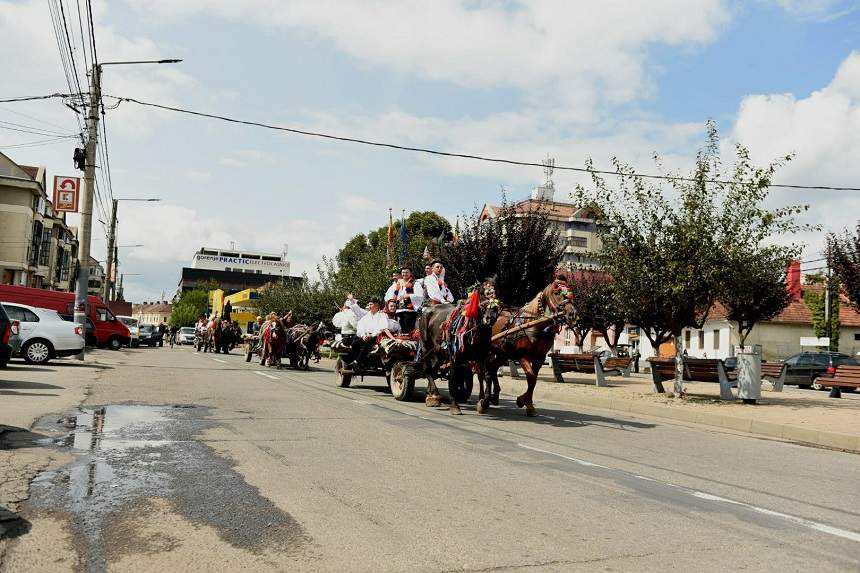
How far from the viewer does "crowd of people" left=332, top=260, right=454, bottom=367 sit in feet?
47.2

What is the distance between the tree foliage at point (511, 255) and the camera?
78.7ft

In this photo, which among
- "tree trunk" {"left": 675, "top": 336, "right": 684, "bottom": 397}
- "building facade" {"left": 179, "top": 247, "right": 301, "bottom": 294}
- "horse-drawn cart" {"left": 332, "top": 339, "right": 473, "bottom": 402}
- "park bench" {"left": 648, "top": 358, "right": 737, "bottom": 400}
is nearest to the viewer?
"horse-drawn cart" {"left": 332, "top": 339, "right": 473, "bottom": 402}

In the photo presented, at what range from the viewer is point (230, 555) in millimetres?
4547

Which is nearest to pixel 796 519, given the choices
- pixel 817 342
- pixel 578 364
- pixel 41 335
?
pixel 578 364

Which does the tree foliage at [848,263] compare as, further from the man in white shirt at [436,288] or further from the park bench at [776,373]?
the man in white shirt at [436,288]

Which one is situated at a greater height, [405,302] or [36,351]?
[405,302]

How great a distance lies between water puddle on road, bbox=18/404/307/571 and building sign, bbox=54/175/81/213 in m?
17.6

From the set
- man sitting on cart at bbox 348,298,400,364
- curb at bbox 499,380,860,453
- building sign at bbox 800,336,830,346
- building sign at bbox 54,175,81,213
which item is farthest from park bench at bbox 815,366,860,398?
building sign at bbox 54,175,81,213

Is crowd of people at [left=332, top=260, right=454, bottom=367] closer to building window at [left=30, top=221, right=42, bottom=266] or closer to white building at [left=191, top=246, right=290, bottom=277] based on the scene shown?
building window at [left=30, top=221, right=42, bottom=266]

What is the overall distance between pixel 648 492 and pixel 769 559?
78.1 inches

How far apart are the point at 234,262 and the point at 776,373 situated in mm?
157944

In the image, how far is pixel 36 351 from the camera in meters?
21.4

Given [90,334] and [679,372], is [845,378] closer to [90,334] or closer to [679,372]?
[679,372]

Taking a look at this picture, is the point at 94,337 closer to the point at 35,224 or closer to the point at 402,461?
the point at 35,224
